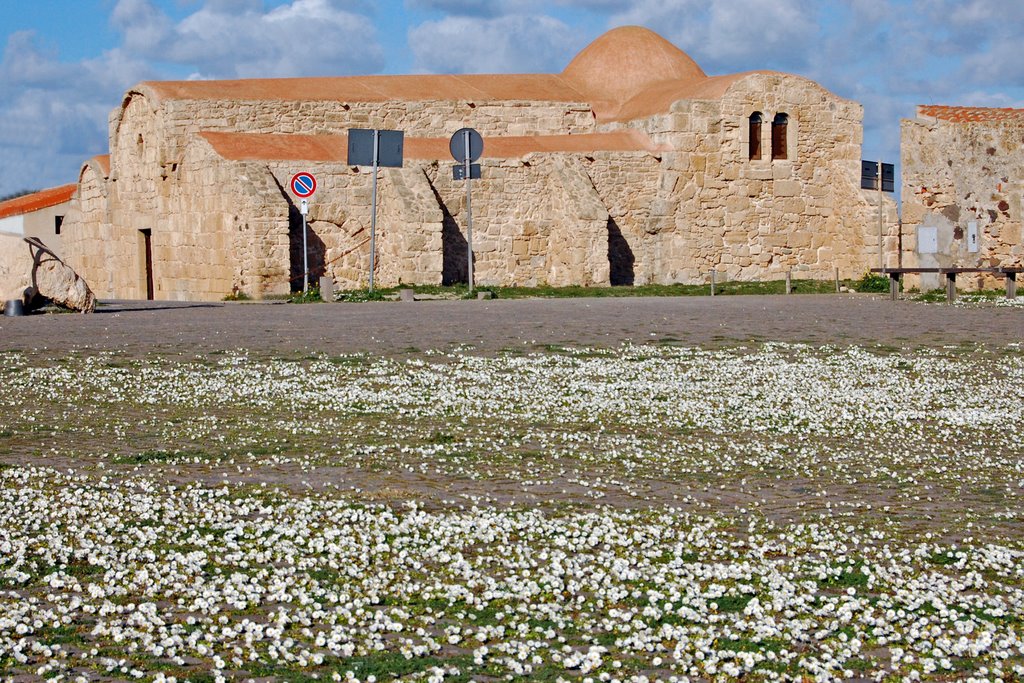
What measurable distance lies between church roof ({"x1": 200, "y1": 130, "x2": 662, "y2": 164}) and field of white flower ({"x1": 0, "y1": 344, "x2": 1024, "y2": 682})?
21.1m

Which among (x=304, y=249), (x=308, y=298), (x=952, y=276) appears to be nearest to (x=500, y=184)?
(x=304, y=249)

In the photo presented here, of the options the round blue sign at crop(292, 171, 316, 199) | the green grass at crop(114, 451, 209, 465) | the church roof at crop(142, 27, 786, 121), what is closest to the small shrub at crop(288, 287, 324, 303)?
the round blue sign at crop(292, 171, 316, 199)

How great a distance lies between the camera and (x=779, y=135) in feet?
114

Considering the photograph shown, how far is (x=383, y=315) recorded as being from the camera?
19.7 meters

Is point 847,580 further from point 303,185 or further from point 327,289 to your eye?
point 303,185

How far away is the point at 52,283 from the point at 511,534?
17.1 meters

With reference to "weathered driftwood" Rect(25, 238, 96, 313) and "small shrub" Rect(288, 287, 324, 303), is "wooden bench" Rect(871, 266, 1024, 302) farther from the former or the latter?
"weathered driftwood" Rect(25, 238, 96, 313)

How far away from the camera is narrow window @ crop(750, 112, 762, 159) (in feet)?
113

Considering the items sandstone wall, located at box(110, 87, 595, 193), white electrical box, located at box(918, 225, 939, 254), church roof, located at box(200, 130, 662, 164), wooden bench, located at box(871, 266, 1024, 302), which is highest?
sandstone wall, located at box(110, 87, 595, 193)

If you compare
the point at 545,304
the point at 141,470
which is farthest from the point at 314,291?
the point at 141,470

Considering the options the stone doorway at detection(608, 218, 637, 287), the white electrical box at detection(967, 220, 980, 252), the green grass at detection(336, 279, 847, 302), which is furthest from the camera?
the stone doorway at detection(608, 218, 637, 287)

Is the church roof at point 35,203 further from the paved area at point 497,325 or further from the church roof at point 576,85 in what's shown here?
the paved area at point 497,325

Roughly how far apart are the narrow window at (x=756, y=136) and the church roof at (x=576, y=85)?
1306 mm

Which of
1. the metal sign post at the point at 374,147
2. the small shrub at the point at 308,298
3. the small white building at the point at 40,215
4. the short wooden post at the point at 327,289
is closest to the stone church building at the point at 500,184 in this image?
the small shrub at the point at 308,298
